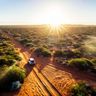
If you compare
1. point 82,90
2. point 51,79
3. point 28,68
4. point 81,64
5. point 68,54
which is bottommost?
point 68,54

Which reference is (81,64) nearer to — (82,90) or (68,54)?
(82,90)

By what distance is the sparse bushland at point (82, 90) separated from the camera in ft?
47.8

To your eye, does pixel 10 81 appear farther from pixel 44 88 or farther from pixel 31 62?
pixel 31 62

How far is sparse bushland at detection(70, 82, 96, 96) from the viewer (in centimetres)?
1458

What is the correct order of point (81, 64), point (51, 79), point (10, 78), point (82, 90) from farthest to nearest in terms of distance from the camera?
point (81, 64)
point (51, 79)
point (10, 78)
point (82, 90)

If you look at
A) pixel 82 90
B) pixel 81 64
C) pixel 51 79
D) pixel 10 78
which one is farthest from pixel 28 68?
pixel 82 90

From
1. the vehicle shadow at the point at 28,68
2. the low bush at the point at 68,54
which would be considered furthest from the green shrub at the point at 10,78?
the low bush at the point at 68,54

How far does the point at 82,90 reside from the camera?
14938 mm

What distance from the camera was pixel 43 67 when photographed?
23266 mm

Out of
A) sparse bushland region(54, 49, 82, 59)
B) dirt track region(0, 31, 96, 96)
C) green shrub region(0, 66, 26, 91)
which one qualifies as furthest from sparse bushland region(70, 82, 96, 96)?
sparse bushland region(54, 49, 82, 59)

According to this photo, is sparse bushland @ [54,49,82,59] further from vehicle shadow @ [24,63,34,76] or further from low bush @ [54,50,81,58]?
vehicle shadow @ [24,63,34,76]

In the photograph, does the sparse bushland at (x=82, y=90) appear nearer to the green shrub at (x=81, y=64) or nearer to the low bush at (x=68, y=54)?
the green shrub at (x=81, y=64)

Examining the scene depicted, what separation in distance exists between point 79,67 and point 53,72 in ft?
11.4

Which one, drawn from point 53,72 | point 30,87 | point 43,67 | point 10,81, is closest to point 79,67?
point 53,72
